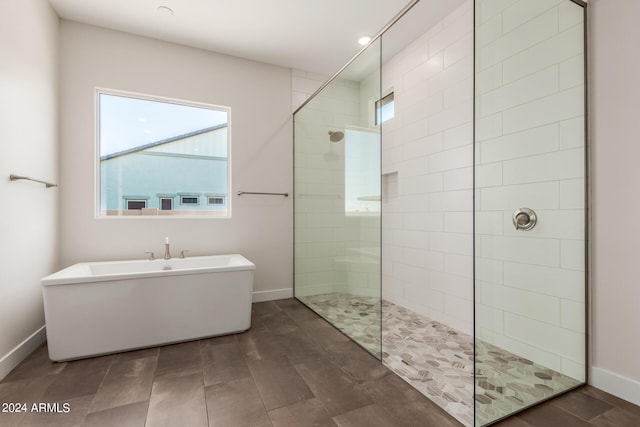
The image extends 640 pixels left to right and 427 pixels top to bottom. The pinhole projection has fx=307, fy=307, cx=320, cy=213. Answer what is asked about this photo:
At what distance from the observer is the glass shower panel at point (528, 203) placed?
56.7 inches

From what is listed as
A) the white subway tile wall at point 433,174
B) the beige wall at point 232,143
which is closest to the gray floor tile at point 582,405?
the white subway tile wall at point 433,174

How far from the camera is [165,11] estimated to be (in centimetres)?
259

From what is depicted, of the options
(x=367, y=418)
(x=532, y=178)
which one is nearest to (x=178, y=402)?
(x=367, y=418)

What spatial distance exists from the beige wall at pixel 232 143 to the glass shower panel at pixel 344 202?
1.10 feet

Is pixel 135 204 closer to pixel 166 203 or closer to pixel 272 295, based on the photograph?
pixel 166 203

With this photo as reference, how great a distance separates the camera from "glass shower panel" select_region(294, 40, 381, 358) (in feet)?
7.36

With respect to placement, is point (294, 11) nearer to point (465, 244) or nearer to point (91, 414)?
point (465, 244)

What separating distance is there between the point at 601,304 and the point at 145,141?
12.5 ft

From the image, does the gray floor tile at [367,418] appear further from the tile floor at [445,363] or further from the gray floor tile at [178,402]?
the gray floor tile at [178,402]

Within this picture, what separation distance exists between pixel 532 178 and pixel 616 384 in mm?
1159

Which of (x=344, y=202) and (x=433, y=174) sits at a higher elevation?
(x=433, y=174)

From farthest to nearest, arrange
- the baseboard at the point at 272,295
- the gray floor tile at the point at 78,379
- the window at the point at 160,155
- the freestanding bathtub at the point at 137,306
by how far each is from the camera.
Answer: the baseboard at the point at 272,295 → the window at the point at 160,155 → the freestanding bathtub at the point at 137,306 → the gray floor tile at the point at 78,379

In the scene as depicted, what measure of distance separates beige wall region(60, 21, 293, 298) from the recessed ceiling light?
0.51m

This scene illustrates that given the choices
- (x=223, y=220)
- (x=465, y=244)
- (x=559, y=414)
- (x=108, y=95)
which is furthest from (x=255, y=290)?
(x=559, y=414)
